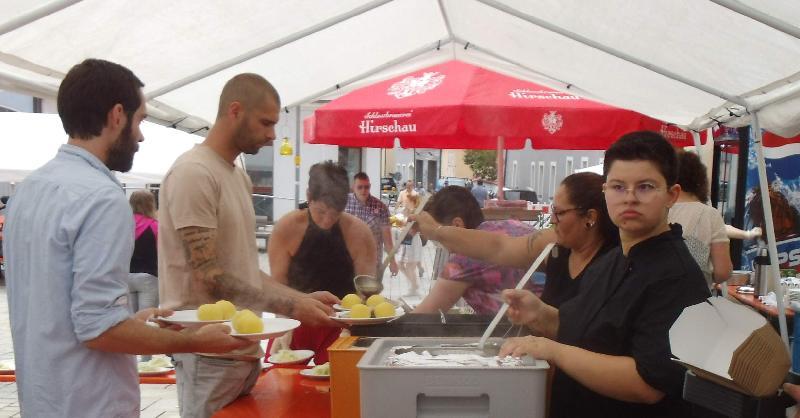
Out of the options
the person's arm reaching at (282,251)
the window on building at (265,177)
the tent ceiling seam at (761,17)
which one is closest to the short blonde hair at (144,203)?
the person's arm reaching at (282,251)

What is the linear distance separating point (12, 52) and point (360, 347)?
1867mm

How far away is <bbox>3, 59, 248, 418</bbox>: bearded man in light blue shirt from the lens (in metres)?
1.64

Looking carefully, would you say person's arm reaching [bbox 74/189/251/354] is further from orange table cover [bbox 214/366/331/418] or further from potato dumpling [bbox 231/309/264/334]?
orange table cover [bbox 214/366/331/418]

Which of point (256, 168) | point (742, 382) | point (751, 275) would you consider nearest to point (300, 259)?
point (742, 382)

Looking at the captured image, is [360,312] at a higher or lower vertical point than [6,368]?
higher

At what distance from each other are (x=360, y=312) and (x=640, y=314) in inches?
40.5

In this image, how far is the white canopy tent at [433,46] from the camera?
2811mm

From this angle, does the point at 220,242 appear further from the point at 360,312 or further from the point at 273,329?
the point at 360,312

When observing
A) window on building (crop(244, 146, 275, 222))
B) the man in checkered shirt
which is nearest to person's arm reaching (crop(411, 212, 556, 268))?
the man in checkered shirt

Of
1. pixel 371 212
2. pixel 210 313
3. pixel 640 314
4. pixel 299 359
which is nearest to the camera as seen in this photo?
pixel 640 314

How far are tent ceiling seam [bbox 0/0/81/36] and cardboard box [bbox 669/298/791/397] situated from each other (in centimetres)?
232

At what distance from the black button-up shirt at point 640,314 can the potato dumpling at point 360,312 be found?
2.49ft

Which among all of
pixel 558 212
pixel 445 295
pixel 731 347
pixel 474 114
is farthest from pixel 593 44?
pixel 731 347

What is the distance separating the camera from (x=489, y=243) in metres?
3.00
